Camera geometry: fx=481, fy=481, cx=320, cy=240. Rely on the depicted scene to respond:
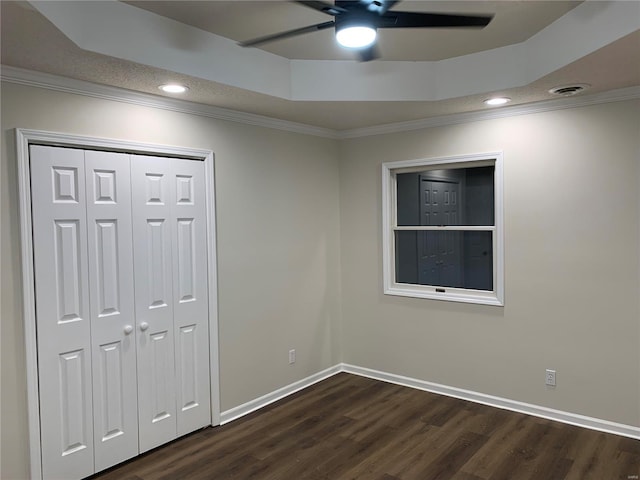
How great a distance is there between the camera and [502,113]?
12.4ft

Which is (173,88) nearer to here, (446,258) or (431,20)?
→ (431,20)

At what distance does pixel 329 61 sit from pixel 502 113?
144 cm

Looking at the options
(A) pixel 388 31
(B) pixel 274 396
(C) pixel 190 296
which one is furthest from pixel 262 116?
(B) pixel 274 396

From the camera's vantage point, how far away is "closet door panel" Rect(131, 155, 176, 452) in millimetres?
3184

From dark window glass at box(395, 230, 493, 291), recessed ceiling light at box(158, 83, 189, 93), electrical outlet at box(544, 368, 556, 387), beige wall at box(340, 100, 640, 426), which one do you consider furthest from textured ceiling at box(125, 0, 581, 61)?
electrical outlet at box(544, 368, 556, 387)

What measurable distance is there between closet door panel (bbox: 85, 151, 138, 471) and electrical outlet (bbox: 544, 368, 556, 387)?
9.81ft

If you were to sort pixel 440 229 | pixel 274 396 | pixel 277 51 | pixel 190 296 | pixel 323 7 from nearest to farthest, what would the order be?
pixel 323 7, pixel 277 51, pixel 190 296, pixel 274 396, pixel 440 229

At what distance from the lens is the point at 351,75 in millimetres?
3430

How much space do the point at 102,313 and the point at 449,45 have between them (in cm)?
279

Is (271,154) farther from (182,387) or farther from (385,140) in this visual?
(182,387)

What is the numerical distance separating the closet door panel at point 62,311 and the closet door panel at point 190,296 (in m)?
0.64

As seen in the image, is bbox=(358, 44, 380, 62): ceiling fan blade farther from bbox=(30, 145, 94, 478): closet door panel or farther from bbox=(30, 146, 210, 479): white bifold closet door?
bbox=(30, 145, 94, 478): closet door panel

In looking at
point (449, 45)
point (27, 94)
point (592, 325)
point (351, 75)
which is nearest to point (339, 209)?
point (351, 75)

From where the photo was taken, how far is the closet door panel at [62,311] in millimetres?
2738
